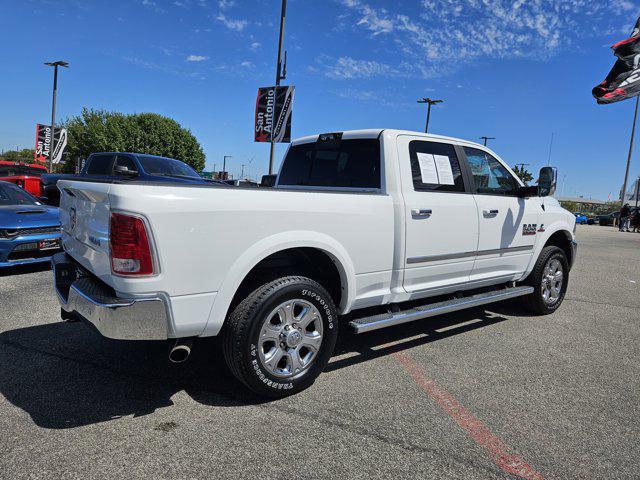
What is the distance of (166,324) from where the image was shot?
252 centimetres

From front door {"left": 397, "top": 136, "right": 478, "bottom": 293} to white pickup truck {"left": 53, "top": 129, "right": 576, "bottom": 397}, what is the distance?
0.05 feet

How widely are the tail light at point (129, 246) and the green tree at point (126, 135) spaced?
40.5 m

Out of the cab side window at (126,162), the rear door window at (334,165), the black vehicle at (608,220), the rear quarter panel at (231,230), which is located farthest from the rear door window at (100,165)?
the black vehicle at (608,220)

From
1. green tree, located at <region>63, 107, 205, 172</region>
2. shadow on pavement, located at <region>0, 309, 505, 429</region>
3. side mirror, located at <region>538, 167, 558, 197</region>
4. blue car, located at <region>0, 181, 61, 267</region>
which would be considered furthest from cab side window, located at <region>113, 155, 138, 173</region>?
green tree, located at <region>63, 107, 205, 172</region>

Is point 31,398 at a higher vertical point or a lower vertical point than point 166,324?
lower

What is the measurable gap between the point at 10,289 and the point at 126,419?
4084 mm

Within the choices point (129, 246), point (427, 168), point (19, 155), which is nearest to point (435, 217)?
point (427, 168)

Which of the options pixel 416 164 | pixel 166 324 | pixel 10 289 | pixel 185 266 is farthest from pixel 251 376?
pixel 10 289

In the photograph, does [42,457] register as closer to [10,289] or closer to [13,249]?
[10,289]

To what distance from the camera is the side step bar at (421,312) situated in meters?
3.40

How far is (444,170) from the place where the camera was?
4129 mm

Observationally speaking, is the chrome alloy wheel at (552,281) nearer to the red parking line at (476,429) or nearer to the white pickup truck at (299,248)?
the white pickup truck at (299,248)

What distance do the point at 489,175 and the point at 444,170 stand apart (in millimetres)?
763

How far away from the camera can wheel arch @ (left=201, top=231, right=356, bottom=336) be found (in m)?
2.72
